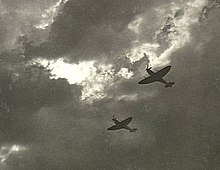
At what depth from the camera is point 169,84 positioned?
216 ft

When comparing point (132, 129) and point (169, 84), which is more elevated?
point (169, 84)

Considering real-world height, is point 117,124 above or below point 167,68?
below

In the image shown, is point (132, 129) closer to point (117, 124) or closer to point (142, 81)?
point (117, 124)

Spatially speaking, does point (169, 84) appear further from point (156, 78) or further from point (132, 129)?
point (132, 129)

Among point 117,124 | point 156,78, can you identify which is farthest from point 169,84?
point 117,124

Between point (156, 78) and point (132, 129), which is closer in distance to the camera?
point (156, 78)

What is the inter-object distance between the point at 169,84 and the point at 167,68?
3713mm

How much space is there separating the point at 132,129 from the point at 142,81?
11.9 meters

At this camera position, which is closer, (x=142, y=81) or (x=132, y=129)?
(x=142, y=81)

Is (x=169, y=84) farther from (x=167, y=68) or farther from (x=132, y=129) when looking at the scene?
(x=132, y=129)

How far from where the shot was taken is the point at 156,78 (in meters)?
64.5

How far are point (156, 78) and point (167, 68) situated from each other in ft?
8.63

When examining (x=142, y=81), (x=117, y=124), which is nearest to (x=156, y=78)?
(x=142, y=81)

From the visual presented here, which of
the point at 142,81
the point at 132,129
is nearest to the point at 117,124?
the point at 132,129
